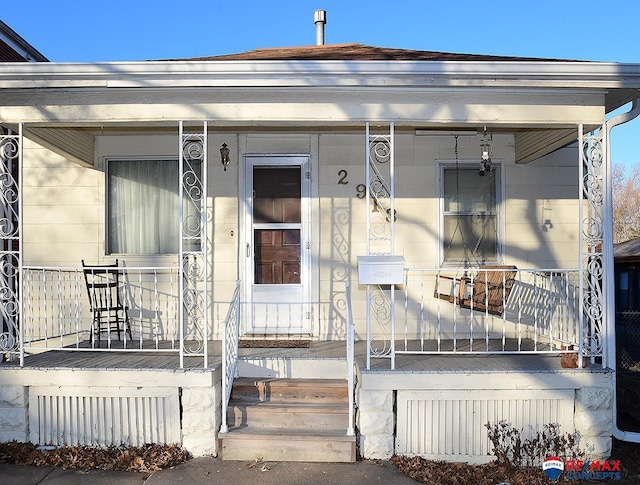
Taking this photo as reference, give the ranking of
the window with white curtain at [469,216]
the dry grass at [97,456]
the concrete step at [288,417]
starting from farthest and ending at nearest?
the window with white curtain at [469,216]
the concrete step at [288,417]
the dry grass at [97,456]

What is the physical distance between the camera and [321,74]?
4.46m

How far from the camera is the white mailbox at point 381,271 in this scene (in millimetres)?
4520

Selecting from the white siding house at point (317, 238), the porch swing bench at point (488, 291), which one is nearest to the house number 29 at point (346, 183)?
the white siding house at point (317, 238)

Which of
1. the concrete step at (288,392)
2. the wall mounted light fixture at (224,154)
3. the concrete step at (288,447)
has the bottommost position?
the concrete step at (288,447)

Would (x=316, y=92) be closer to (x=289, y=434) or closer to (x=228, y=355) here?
(x=228, y=355)

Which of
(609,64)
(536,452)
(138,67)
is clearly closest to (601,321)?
(536,452)

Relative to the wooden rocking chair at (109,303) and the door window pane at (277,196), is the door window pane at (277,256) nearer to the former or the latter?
the door window pane at (277,196)

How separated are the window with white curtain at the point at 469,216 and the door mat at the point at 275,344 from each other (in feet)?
6.19

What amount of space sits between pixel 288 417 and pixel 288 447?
0.95 feet

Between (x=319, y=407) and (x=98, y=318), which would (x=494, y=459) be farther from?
(x=98, y=318)

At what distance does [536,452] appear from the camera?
4.55 metres

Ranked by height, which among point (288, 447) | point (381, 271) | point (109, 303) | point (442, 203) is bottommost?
point (288, 447)

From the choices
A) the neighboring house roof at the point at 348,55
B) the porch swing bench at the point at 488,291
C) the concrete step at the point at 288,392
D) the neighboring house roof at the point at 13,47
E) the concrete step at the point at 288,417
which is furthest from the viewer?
the neighboring house roof at the point at 13,47

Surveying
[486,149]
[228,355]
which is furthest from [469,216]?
[228,355]
